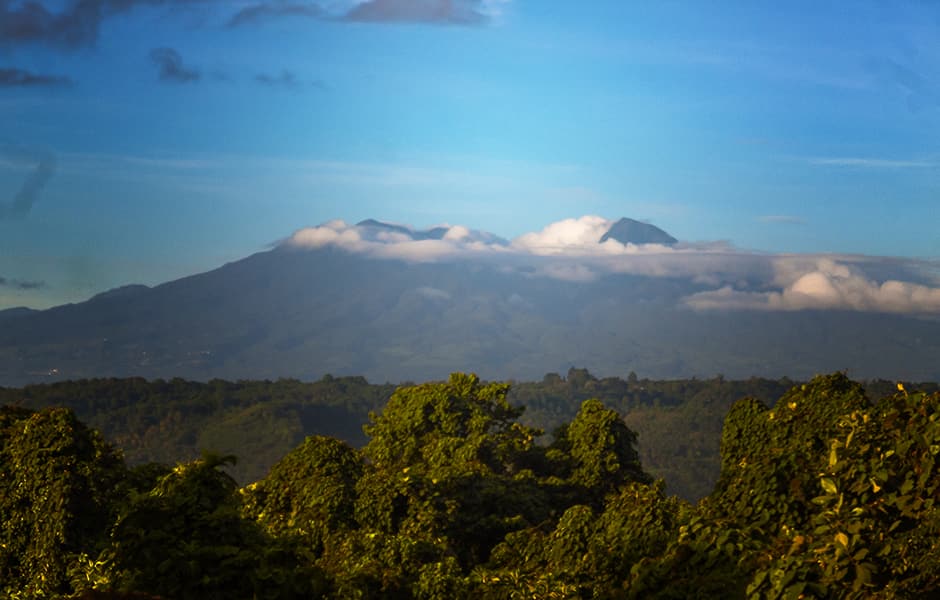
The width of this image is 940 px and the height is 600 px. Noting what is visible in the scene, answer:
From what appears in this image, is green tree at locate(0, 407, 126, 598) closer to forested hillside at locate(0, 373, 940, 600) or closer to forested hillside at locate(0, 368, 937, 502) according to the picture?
forested hillside at locate(0, 373, 940, 600)

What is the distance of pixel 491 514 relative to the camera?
110 feet

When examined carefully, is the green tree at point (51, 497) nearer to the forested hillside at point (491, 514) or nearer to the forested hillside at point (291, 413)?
the forested hillside at point (491, 514)

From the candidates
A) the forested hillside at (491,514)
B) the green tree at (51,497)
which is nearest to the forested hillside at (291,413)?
the forested hillside at (491,514)

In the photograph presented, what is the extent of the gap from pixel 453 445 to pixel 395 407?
11.5 ft

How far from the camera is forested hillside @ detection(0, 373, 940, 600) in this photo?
13562 mm

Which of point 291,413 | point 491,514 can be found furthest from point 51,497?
point 291,413

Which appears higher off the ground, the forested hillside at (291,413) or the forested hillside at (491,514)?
the forested hillside at (491,514)

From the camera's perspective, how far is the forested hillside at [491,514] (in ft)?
44.5

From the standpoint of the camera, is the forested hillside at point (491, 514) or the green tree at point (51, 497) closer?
the forested hillside at point (491, 514)

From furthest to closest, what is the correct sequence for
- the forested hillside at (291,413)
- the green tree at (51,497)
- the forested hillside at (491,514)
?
the forested hillside at (291,413) < the green tree at (51,497) < the forested hillside at (491,514)

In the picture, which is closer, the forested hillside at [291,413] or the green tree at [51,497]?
the green tree at [51,497]

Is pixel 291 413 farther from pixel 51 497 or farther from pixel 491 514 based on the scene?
pixel 51 497

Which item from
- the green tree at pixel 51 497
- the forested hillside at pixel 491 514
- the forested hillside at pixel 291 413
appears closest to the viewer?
the forested hillside at pixel 491 514

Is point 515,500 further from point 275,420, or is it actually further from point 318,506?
point 275,420
